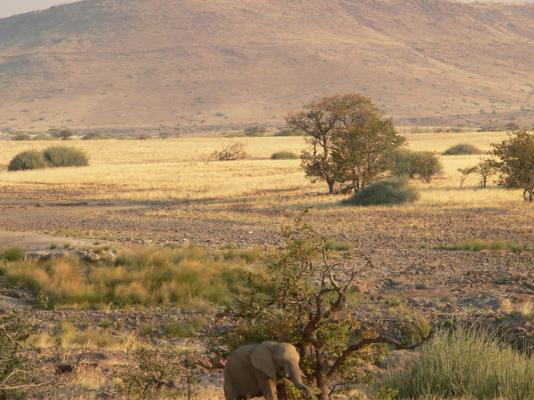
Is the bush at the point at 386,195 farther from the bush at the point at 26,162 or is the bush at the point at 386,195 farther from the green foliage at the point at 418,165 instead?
the bush at the point at 26,162

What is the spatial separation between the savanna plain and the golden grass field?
28 cm

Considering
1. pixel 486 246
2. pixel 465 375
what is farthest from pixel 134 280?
pixel 465 375

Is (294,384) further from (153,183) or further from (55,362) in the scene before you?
(153,183)

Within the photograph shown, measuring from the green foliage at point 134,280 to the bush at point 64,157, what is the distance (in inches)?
1430

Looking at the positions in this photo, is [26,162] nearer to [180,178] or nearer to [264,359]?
[180,178]

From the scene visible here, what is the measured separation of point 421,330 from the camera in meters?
12.3

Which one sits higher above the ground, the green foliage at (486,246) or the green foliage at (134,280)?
the green foliage at (134,280)

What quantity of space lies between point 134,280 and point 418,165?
25.1 m

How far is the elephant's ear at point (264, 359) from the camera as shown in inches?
263

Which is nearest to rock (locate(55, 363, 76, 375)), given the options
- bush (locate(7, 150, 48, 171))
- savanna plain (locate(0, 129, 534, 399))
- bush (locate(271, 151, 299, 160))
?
savanna plain (locate(0, 129, 534, 399))

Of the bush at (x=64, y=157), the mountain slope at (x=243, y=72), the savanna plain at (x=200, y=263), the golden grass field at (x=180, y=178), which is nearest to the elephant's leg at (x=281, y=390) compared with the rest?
the savanna plain at (x=200, y=263)

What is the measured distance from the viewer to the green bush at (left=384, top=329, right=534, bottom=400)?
796cm

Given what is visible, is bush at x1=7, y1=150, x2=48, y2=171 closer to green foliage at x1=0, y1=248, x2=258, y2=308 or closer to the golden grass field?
the golden grass field

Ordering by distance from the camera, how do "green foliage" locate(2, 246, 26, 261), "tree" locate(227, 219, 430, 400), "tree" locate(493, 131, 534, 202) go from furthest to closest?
"tree" locate(493, 131, 534, 202), "green foliage" locate(2, 246, 26, 261), "tree" locate(227, 219, 430, 400)
